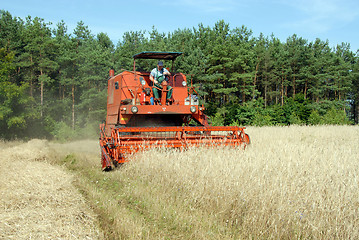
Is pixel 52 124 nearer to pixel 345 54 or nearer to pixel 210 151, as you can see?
pixel 210 151

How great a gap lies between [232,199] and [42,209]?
2572mm


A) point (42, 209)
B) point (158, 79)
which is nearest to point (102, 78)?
point (158, 79)

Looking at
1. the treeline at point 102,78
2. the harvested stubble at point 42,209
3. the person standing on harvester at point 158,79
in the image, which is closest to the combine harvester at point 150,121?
the person standing on harvester at point 158,79

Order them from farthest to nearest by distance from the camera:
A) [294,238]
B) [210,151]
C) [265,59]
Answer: [265,59] < [210,151] < [294,238]

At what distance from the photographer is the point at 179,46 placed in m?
45.9

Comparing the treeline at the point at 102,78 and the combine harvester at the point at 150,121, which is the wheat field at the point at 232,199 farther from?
the treeline at the point at 102,78

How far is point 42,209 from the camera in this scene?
14.8 feet

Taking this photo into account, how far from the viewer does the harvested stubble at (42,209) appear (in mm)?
3734

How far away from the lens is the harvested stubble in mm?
3734

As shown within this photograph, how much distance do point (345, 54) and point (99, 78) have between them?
57029 mm

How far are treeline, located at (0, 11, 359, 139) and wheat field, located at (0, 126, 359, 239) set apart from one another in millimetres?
24408

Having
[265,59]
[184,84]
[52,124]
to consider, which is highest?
[265,59]

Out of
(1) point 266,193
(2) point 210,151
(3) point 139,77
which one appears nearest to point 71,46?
(3) point 139,77

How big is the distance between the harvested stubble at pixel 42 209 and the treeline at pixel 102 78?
2304 centimetres
